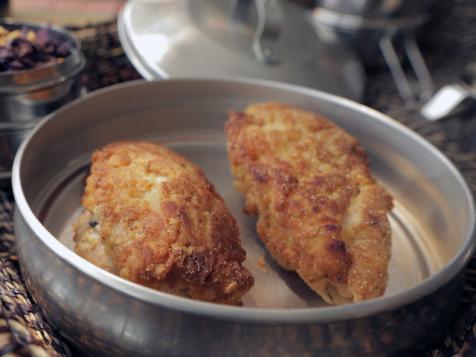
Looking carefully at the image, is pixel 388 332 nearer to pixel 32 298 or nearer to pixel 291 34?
pixel 32 298

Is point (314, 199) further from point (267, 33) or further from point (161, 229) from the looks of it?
point (267, 33)

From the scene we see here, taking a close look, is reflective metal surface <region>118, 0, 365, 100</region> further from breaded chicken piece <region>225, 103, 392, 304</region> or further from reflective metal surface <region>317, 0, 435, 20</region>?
breaded chicken piece <region>225, 103, 392, 304</region>

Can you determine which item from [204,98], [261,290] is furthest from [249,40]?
[261,290]

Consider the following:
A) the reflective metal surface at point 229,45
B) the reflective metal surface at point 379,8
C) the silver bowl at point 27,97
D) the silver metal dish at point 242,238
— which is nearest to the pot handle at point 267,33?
the reflective metal surface at point 229,45

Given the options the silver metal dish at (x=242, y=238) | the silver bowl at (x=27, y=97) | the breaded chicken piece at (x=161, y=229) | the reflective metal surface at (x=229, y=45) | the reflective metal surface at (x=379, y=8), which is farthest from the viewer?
the reflective metal surface at (x=379, y=8)

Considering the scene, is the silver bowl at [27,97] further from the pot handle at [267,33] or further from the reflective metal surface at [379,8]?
the reflective metal surface at [379,8]
